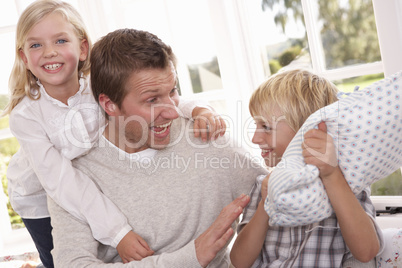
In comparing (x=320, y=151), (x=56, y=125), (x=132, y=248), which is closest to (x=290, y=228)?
(x=320, y=151)

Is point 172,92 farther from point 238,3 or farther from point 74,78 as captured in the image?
point 238,3

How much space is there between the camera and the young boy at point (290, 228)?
1410 millimetres

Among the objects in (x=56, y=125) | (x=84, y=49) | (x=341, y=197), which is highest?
(x=84, y=49)

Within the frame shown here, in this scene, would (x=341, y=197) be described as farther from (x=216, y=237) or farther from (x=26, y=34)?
(x=26, y=34)

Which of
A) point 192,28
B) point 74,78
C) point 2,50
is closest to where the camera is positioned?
point 74,78

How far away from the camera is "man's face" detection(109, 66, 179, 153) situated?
1599mm

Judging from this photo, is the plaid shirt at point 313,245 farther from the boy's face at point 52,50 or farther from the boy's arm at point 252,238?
the boy's face at point 52,50

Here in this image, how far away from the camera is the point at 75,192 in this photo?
5.32ft

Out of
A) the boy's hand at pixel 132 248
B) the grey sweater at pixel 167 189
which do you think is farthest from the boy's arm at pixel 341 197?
the boy's hand at pixel 132 248

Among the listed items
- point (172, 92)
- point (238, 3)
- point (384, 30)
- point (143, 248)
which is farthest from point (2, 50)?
point (384, 30)

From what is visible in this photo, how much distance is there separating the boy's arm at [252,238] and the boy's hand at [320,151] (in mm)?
242

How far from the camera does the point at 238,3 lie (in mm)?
2602

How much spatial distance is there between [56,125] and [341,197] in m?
1.15

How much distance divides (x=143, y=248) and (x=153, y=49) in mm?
689
